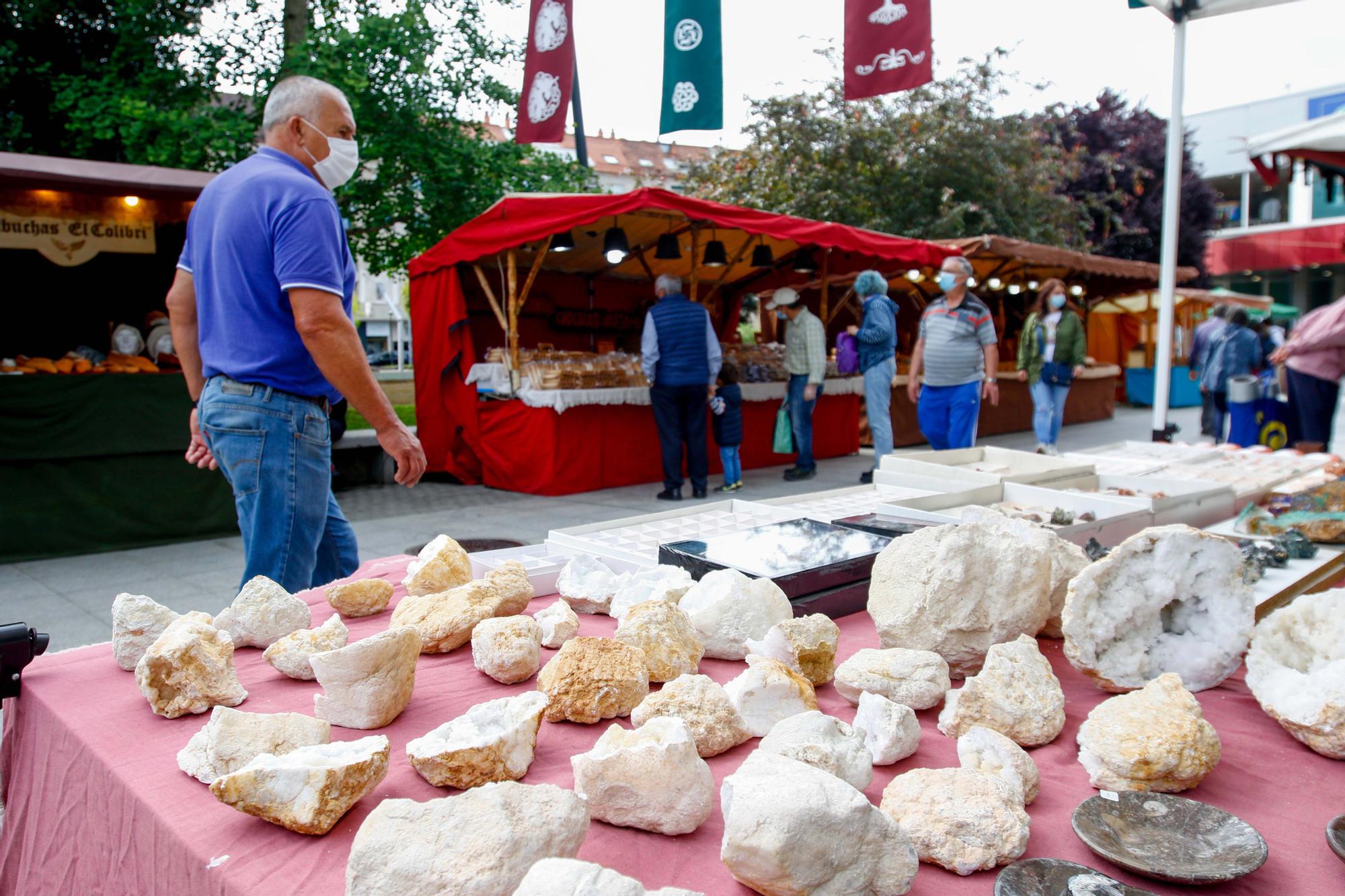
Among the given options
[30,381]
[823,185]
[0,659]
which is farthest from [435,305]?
[823,185]

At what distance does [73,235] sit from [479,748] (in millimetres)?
6684

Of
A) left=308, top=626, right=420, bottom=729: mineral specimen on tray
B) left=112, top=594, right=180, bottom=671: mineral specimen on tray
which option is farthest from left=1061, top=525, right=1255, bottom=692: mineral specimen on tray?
left=112, top=594, right=180, bottom=671: mineral specimen on tray

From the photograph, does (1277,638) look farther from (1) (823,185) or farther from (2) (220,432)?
(1) (823,185)

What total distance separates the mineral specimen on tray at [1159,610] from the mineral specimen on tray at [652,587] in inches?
24.3

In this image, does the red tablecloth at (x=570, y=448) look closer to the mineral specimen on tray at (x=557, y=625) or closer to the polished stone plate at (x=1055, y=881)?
the mineral specimen on tray at (x=557, y=625)

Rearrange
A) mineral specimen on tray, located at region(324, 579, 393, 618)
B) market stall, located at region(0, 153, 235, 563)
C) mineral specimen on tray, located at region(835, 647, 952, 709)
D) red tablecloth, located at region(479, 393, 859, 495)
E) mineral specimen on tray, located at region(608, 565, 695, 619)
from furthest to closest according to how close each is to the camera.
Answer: red tablecloth, located at region(479, 393, 859, 495) → market stall, located at region(0, 153, 235, 563) → mineral specimen on tray, located at region(324, 579, 393, 618) → mineral specimen on tray, located at region(608, 565, 695, 619) → mineral specimen on tray, located at region(835, 647, 952, 709)

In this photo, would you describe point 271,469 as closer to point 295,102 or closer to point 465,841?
point 295,102

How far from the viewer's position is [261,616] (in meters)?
1.43

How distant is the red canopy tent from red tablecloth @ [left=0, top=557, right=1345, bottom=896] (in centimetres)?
544

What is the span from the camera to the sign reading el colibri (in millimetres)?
5680

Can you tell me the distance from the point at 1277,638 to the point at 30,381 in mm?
6073

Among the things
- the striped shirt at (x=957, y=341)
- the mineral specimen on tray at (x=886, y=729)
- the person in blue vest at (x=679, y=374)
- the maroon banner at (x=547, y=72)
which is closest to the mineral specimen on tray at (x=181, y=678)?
the mineral specimen on tray at (x=886, y=729)

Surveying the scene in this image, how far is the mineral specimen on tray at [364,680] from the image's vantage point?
107cm

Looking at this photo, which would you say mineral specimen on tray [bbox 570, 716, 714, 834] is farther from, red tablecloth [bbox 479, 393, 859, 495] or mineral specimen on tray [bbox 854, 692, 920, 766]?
red tablecloth [bbox 479, 393, 859, 495]
